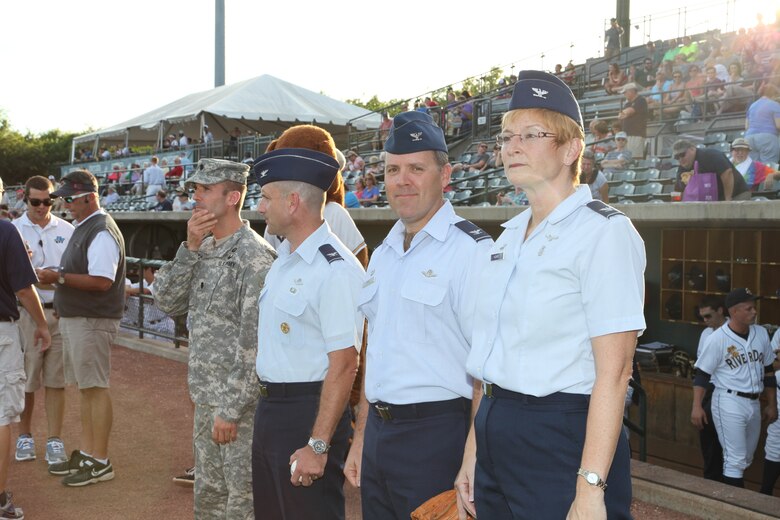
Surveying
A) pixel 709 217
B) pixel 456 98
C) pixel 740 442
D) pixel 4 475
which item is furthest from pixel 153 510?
pixel 456 98

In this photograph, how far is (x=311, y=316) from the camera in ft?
10.7

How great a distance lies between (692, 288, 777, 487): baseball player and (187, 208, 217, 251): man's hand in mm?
5440

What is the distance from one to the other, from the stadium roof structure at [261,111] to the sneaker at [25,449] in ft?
56.0

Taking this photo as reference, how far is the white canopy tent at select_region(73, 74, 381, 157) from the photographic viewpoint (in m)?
23.6

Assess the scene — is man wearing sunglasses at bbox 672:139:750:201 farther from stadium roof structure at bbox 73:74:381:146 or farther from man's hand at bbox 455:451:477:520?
stadium roof structure at bbox 73:74:381:146

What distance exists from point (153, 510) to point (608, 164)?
27.8ft

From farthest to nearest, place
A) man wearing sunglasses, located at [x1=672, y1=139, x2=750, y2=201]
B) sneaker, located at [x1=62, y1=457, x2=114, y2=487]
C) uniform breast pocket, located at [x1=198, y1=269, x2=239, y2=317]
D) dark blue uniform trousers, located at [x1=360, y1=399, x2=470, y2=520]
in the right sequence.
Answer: man wearing sunglasses, located at [x1=672, y1=139, x2=750, y2=201] → sneaker, located at [x1=62, y1=457, x2=114, y2=487] → uniform breast pocket, located at [x1=198, y1=269, x2=239, y2=317] → dark blue uniform trousers, located at [x1=360, y1=399, x2=470, y2=520]

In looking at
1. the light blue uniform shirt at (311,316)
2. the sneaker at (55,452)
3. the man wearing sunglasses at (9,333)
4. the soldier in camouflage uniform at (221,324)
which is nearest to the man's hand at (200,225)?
the soldier in camouflage uniform at (221,324)

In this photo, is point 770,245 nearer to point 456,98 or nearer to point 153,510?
point 153,510

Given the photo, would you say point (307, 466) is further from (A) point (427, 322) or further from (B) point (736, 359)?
(B) point (736, 359)

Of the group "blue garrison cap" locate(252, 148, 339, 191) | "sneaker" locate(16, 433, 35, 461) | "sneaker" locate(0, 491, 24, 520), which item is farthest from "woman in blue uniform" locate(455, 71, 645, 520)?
"sneaker" locate(16, 433, 35, 461)

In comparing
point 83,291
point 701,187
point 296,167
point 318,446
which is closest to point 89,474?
point 83,291

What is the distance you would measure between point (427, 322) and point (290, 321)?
2.15ft

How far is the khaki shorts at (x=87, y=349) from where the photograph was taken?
18.5 feet
